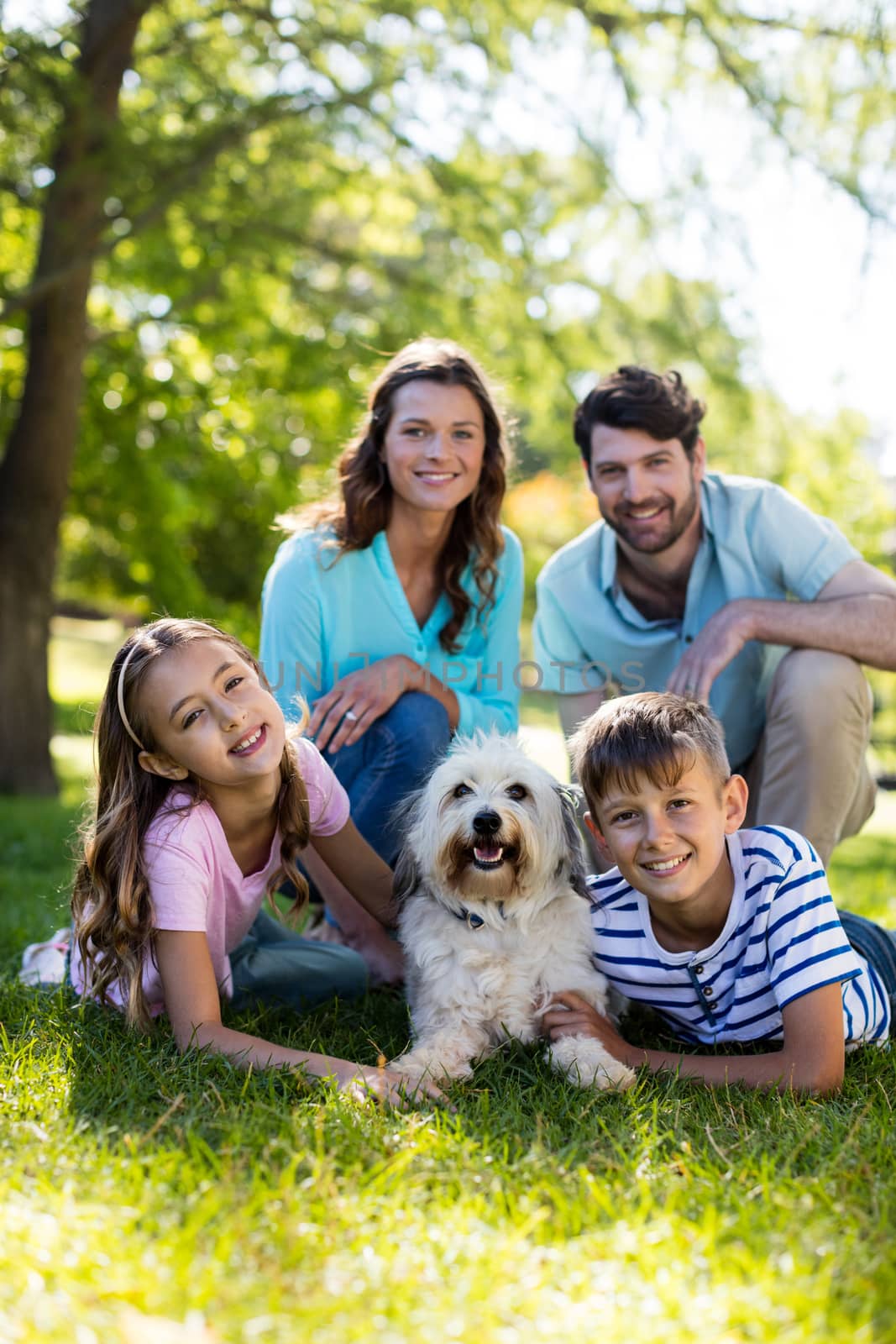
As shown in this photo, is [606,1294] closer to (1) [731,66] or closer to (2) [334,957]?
(2) [334,957]

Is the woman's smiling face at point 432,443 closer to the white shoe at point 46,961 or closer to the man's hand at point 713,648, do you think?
the man's hand at point 713,648

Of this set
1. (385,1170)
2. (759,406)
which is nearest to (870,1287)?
(385,1170)

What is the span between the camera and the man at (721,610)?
144 inches

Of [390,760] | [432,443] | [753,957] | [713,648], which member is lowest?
[753,957]

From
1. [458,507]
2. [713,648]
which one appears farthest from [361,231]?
[713,648]

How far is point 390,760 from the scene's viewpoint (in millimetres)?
3518

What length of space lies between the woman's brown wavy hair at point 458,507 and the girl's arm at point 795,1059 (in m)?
1.71

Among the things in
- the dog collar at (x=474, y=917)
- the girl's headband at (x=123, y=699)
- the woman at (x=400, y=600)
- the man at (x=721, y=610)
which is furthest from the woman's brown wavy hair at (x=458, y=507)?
the dog collar at (x=474, y=917)

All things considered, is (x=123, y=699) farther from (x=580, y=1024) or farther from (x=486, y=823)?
(x=580, y=1024)

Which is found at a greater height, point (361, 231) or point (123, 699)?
point (361, 231)

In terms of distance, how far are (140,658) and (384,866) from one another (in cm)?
89

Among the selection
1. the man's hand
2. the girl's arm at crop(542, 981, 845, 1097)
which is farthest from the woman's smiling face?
the girl's arm at crop(542, 981, 845, 1097)

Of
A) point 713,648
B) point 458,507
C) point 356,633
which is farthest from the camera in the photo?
point 458,507

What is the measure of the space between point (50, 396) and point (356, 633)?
205 inches
